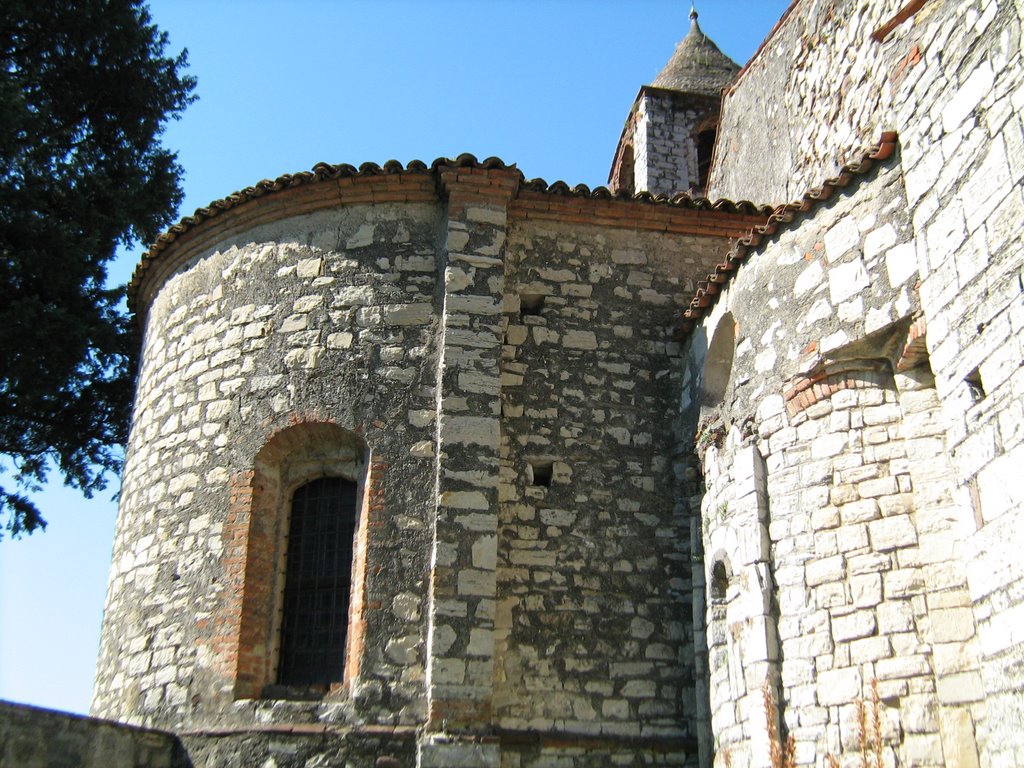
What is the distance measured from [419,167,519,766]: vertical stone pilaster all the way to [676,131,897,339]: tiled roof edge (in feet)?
5.36

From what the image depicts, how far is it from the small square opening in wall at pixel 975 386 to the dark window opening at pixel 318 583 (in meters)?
4.89

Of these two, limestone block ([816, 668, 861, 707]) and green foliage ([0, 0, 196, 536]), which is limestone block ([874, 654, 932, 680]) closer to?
limestone block ([816, 668, 861, 707])

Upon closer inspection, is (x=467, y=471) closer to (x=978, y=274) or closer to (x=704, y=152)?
(x=978, y=274)

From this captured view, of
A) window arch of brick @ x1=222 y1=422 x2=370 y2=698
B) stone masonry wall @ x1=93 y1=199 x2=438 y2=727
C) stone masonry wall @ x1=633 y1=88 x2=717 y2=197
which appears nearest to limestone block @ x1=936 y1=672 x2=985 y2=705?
stone masonry wall @ x1=93 y1=199 x2=438 y2=727

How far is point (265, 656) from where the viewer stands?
8.56 meters

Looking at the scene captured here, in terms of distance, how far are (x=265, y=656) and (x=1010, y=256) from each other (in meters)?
5.98

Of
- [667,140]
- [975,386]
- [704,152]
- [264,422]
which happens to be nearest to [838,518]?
[975,386]

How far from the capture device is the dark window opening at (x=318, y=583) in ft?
28.1

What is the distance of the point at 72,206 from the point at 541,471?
863 centimetres

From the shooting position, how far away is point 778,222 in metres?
7.98

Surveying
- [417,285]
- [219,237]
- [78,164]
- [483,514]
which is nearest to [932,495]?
[483,514]

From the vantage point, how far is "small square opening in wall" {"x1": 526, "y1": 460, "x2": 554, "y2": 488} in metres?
8.95

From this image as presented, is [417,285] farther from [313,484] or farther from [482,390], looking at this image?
[313,484]

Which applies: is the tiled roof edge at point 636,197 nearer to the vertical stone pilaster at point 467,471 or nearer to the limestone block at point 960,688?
the vertical stone pilaster at point 467,471
